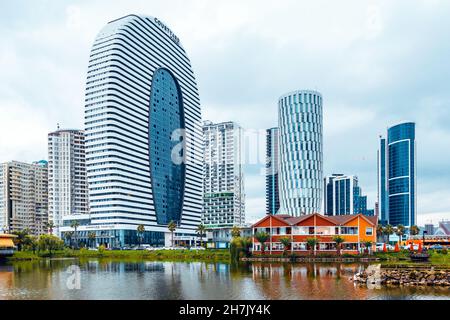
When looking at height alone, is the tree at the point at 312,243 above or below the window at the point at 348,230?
below

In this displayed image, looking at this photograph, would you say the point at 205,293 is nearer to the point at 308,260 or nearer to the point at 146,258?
the point at 308,260

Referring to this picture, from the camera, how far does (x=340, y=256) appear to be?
3895 inches

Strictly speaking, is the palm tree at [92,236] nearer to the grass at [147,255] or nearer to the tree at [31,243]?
the grass at [147,255]

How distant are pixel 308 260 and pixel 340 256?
824cm

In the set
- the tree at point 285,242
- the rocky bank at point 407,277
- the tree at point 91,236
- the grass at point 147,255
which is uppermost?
the rocky bank at point 407,277

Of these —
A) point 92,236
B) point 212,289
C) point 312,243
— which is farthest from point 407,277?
point 92,236

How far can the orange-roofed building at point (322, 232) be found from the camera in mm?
105188

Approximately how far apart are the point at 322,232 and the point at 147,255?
53.0 metres

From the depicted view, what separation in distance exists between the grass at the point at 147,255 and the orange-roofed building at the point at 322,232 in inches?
440

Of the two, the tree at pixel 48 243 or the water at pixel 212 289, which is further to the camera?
the tree at pixel 48 243

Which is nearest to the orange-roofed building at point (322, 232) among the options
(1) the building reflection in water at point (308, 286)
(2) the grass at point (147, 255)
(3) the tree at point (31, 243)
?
(2) the grass at point (147, 255)

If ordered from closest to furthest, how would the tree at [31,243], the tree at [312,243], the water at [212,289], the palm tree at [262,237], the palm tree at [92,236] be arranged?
the water at [212,289] < the tree at [312,243] < the palm tree at [262,237] < the tree at [31,243] < the palm tree at [92,236]

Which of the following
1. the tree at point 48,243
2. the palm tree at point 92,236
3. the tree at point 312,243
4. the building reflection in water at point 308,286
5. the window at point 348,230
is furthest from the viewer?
the palm tree at point 92,236

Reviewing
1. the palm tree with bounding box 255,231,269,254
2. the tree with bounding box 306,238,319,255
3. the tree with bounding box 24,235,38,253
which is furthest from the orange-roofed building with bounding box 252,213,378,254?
the tree with bounding box 24,235,38,253
